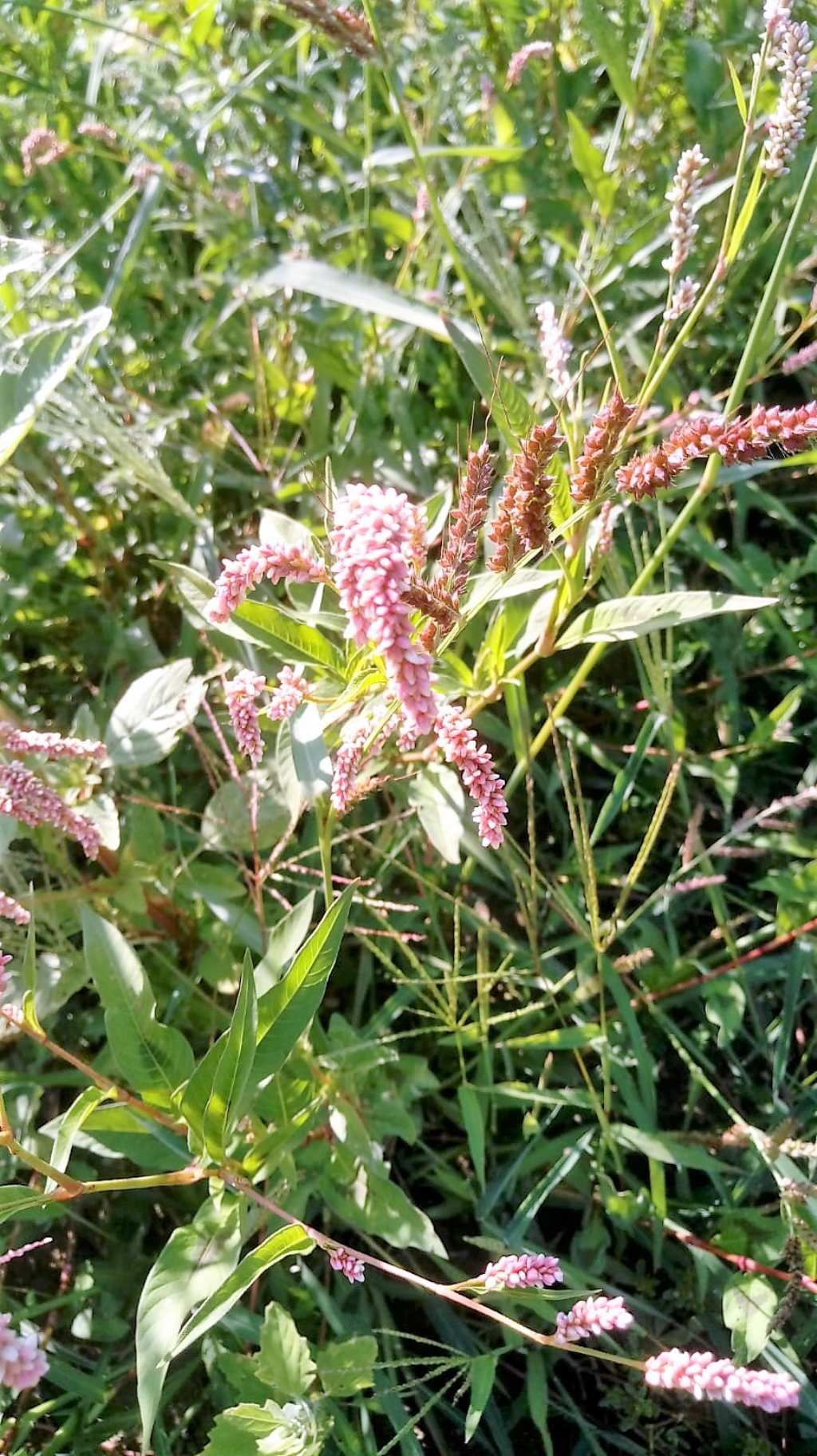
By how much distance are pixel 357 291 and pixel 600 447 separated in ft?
2.65

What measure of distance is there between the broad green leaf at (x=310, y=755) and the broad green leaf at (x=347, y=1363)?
0.63 metres

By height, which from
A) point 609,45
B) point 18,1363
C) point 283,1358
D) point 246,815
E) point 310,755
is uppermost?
point 609,45

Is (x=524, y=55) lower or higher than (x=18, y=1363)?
higher

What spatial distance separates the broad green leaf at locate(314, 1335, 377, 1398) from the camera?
3.80 feet

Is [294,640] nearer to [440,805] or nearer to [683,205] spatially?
[440,805]

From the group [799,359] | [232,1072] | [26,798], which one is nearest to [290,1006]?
[232,1072]

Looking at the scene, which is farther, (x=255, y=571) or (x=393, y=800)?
(x=393, y=800)

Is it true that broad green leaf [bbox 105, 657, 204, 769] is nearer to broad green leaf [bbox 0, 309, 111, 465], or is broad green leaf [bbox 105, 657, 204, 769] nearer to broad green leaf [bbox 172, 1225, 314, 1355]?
broad green leaf [bbox 0, 309, 111, 465]

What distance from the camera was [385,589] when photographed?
0.68m

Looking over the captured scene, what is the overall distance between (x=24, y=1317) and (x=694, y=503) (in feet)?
4.46

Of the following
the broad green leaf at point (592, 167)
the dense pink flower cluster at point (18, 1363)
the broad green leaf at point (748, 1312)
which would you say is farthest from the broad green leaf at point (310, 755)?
the broad green leaf at point (592, 167)

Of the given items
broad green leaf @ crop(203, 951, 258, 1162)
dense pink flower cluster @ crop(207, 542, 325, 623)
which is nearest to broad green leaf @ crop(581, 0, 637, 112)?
dense pink flower cluster @ crop(207, 542, 325, 623)

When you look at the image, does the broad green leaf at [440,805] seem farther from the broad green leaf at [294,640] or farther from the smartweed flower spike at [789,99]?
the smartweed flower spike at [789,99]

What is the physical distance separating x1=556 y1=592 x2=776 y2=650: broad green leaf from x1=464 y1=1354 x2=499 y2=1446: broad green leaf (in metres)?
0.83
